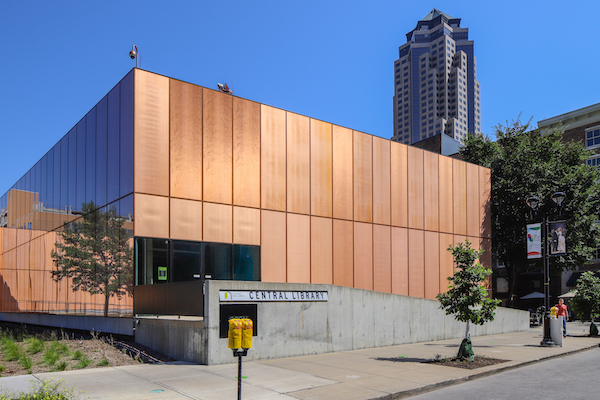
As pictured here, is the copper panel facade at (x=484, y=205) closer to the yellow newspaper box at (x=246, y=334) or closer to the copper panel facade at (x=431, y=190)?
the copper panel facade at (x=431, y=190)

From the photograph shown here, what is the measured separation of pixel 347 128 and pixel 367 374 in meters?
15.8

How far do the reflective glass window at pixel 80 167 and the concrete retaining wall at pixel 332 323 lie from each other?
12.3 metres

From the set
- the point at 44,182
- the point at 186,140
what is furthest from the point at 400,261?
the point at 44,182

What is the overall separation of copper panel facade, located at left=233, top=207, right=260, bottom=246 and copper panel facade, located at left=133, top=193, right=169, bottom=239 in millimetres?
3219

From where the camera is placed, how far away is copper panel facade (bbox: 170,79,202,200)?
19.6 meters

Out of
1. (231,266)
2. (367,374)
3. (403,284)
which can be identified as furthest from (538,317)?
(367,374)

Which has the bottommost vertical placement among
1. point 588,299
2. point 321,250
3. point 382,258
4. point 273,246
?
point 588,299

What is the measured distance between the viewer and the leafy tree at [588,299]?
79.4 feet

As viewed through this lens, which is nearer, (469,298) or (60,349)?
(469,298)

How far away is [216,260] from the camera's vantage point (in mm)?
20391

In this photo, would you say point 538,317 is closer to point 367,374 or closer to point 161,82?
point 367,374

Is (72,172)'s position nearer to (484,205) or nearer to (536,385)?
(536,385)

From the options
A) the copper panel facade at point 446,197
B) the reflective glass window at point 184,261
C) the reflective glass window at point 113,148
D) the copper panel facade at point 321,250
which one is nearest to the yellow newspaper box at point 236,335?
the reflective glass window at point 184,261

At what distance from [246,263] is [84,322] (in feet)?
24.5
